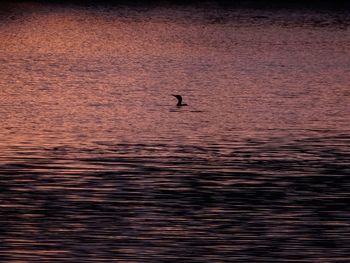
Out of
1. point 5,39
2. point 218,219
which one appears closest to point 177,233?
point 218,219

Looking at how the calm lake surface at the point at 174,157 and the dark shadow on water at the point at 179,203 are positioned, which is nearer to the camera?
the dark shadow on water at the point at 179,203

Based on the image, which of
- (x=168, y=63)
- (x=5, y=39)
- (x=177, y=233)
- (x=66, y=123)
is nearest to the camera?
(x=177, y=233)

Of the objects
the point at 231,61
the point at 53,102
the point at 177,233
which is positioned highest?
the point at 177,233

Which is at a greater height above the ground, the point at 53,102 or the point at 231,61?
the point at 53,102

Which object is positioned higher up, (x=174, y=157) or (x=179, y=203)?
(x=179, y=203)

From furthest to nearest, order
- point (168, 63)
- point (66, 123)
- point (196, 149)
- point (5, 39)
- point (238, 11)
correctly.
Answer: point (238, 11) → point (5, 39) → point (168, 63) → point (66, 123) → point (196, 149)

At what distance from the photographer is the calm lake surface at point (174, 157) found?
22.2 metres

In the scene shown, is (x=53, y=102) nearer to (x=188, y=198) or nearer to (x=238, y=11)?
(x=188, y=198)

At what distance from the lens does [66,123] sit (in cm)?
3709

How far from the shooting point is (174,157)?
30.9 m

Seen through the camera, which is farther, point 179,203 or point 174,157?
point 174,157

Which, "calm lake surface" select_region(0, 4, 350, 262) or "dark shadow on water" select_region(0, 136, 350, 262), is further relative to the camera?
"calm lake surface" select_region(0, 4, 350, 262)

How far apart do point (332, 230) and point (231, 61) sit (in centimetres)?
3932

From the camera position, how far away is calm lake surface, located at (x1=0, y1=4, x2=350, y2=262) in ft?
72.7
